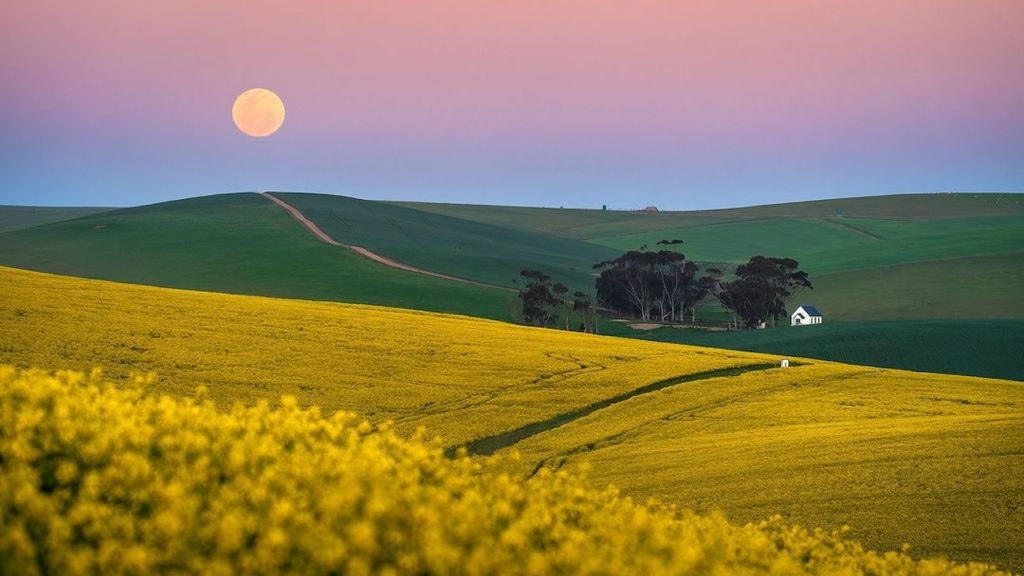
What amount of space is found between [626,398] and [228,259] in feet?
315

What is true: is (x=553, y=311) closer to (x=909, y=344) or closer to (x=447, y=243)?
(x=909, y=344)

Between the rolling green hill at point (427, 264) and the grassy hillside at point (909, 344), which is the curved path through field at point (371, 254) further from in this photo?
the grassy hillside at point (909, 344)

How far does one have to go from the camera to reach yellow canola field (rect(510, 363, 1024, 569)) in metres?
23.8

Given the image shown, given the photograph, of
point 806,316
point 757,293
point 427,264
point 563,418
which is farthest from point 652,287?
point 563,418

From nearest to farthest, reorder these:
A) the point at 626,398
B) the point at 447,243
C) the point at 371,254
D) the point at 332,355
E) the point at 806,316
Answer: the point at 626,398 → the point at 332,355 → the point at 806,316 → the point at 371,254 → the point at 447,243

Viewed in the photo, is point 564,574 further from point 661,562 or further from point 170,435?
point 170,435

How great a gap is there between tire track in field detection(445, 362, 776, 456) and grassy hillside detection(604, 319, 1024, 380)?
31093 mm

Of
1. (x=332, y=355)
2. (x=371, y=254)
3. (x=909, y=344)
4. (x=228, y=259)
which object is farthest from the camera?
(x=371, y=254)

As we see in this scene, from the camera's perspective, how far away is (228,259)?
128250 mm

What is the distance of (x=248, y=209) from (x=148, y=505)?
532 feet

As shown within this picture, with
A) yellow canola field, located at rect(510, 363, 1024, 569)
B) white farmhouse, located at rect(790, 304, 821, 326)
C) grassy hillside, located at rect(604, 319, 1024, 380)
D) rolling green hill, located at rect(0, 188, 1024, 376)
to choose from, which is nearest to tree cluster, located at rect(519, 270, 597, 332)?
rolling green hill, located at rect(0, 188, 1024, 376)

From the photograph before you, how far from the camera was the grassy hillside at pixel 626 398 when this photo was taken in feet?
84.6

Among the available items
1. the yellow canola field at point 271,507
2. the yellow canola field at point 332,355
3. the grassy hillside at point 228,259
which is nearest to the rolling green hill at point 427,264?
the grassy hillside at point 228,259

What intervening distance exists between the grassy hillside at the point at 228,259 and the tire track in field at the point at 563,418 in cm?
5694
